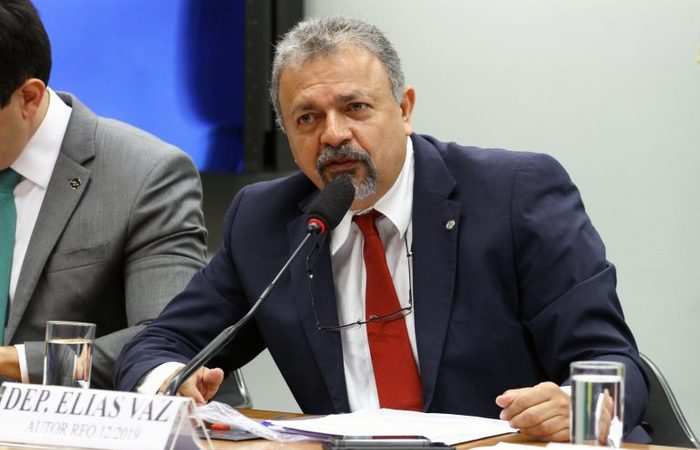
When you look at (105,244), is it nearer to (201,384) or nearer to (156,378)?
(156,378)

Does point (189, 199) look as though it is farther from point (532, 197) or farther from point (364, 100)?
point (532, 197)

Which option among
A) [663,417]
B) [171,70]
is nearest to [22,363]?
[663,417]

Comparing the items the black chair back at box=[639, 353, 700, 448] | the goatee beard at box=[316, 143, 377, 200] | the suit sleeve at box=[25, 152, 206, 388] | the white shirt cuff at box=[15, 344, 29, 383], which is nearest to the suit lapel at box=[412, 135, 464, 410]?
the goatee beard at box=[316, 143, 377, 200]

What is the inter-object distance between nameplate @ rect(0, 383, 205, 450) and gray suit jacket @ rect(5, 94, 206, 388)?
0.91 meters

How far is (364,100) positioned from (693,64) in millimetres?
1348

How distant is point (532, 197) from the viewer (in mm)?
2223

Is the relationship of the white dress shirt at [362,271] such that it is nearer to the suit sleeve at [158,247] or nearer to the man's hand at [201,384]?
the man's hand at [201,384]

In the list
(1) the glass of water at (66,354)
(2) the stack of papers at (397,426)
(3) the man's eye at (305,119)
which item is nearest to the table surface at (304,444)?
(2) the stack of papers at (397,426)

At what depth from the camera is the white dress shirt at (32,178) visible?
266cm

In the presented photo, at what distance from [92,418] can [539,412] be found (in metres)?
0.65

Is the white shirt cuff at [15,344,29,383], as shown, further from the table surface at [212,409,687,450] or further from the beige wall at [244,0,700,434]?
the beige wall at [244,0,700,434]

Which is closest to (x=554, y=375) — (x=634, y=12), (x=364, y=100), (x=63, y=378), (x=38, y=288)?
(x=364, y=100)

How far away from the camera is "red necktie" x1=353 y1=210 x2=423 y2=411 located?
2197mm

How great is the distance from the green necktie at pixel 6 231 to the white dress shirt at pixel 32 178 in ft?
0.03
